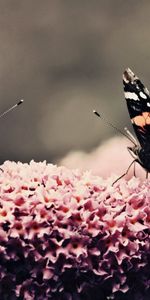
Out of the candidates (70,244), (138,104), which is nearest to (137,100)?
(138,104)

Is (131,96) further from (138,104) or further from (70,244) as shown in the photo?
(70,244)

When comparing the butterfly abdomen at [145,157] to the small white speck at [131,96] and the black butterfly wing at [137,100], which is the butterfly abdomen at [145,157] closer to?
the black butterfly wing at [137,100]

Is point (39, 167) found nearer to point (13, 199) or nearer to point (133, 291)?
point (13, 199)

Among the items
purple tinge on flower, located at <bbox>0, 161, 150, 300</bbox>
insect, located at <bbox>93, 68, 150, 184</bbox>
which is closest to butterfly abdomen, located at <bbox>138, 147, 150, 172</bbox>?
insect, located at <bbox>93, 68, 150, 184</bbox>

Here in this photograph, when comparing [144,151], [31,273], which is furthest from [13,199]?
[144,151]

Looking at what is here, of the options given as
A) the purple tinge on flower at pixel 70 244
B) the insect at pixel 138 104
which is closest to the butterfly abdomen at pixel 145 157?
the insect at pixel 138 104

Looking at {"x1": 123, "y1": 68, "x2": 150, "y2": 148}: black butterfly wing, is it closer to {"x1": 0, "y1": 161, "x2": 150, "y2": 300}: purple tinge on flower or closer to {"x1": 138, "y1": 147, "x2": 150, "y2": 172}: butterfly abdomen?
{"x1": 138, "y1": 147, "x2": 150, "y2": 172}: butterfly abdomen
